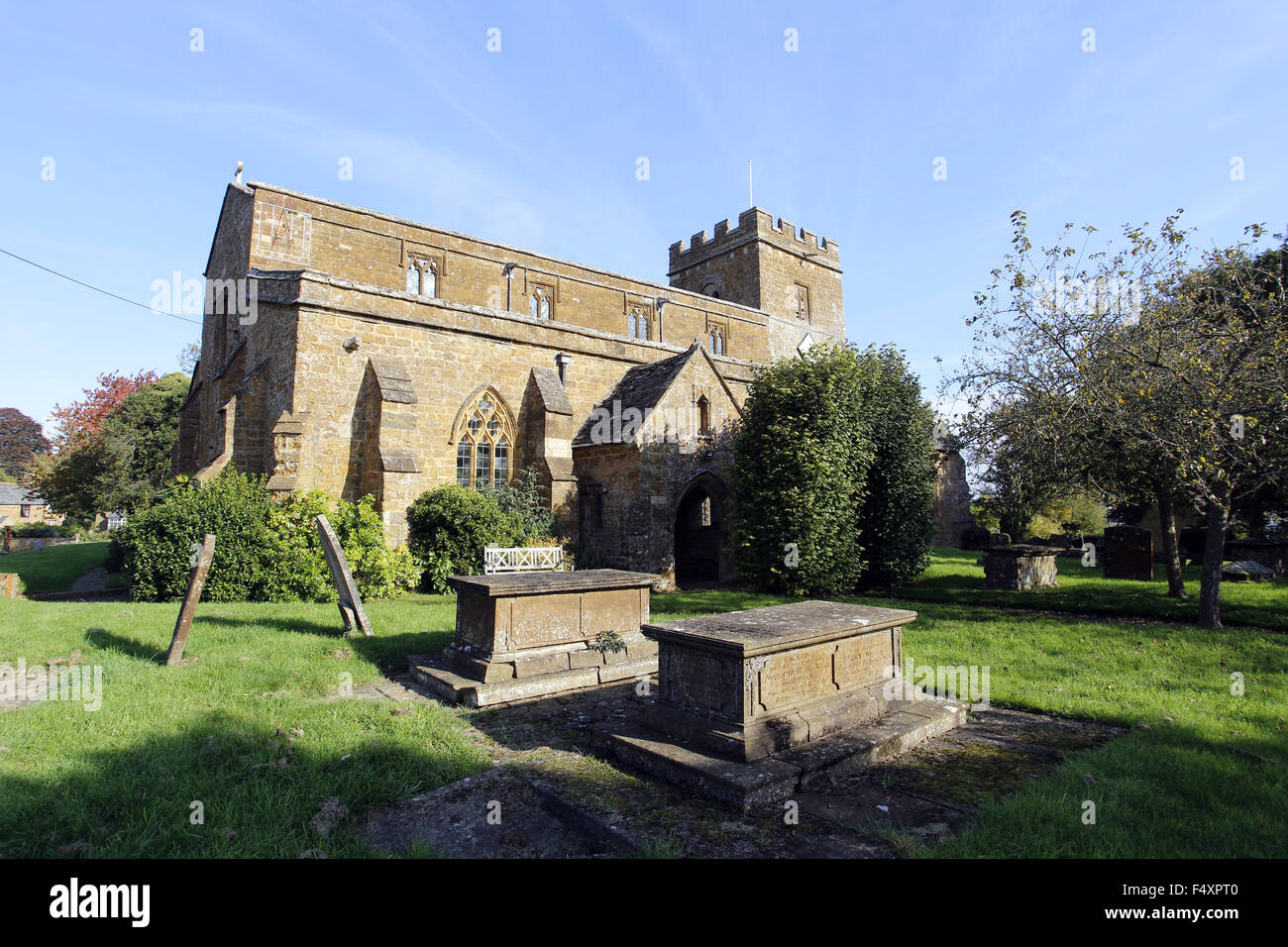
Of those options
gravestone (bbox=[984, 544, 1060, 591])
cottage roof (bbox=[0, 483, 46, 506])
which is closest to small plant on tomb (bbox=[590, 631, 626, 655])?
gravestone (bbox=[984, 544, 1060, 591])

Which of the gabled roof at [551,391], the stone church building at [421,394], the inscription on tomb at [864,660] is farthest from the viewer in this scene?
the gabled roof at [551,391]

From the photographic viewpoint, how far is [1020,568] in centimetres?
1392

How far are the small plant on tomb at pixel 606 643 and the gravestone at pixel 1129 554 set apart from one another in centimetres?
1365

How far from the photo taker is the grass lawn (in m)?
3.62

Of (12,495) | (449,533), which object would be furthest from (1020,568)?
(12,495)

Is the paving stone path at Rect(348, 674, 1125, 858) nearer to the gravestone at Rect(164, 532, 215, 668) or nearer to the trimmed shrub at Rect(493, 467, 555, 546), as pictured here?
the gravestone at Rect(164, 532, 215, 668)

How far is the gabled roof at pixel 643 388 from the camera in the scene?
16.1 meters

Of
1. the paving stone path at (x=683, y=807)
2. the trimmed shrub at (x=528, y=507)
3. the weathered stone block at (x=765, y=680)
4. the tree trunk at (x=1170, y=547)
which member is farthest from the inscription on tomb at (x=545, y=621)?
the tree trunk at (x=1170, y=547)

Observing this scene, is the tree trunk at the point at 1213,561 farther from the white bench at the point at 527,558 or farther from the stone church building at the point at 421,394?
the white bench at the point at 527,558

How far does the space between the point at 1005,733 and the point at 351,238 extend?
2308cm

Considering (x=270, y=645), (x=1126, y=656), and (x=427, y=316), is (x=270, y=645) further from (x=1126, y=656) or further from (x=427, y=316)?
(x=1126, y=656)

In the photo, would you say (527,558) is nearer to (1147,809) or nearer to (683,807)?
(683,807)
